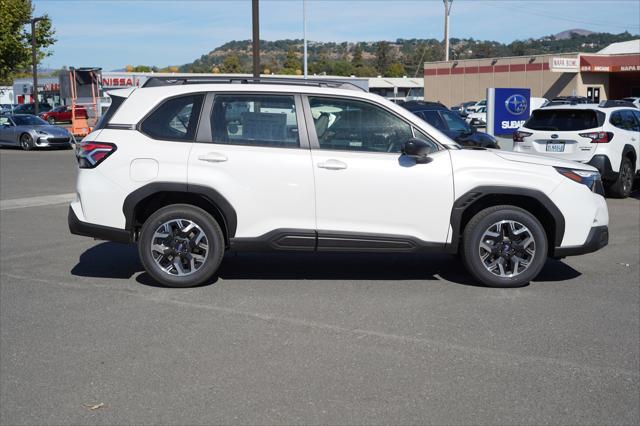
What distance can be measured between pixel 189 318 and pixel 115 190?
62.8 inches

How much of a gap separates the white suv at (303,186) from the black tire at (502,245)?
1 cm

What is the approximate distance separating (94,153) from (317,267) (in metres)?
2.64

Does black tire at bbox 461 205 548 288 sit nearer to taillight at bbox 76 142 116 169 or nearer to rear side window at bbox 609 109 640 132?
taillight at bbox 76 142 116 169

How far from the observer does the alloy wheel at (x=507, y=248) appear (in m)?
7.11

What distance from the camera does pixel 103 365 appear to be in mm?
5137

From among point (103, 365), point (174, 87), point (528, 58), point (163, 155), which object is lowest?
point (103, 365)

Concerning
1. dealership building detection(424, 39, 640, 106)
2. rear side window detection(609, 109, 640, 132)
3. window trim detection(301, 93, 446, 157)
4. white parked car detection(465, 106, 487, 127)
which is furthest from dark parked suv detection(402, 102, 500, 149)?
dealership building detection(424, 39, 640, 106)

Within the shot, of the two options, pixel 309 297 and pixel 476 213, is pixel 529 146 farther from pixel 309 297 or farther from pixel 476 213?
pixel 309 297

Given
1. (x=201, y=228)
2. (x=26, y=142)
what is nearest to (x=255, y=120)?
(x=201, y=228)

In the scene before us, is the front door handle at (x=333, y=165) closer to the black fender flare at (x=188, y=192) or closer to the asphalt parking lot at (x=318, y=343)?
the black fender flare at (x=188, y=192)

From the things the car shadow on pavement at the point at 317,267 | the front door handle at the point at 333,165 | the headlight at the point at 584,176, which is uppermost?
the front door handle at the point at 333,165

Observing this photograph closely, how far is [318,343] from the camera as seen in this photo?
558 centimetres

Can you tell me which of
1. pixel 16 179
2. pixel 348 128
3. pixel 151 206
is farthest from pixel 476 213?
pixel 16 179

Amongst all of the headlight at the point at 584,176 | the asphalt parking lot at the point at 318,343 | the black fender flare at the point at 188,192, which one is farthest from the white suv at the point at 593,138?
the black fender flare at the point at 188,192
